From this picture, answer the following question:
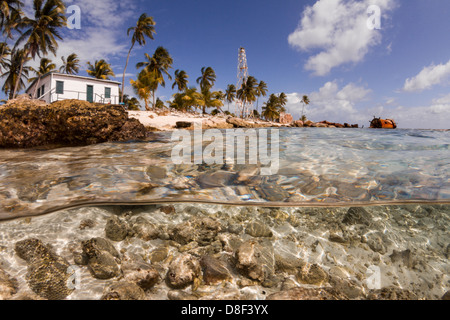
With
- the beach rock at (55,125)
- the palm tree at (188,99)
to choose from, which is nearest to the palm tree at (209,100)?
the palm tree at (188,99)

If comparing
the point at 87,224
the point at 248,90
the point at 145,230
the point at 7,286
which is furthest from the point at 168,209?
the point at 248,90

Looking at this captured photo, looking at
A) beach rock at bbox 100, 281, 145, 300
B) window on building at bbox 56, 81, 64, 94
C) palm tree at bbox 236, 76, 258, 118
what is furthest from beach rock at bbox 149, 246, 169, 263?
palm tree at bbox 236, 76, 258, 118

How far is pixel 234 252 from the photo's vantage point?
2.48 m

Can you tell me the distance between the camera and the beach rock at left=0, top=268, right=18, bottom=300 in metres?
1.75

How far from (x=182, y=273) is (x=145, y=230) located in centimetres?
103

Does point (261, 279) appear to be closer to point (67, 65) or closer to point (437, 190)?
→ point (437, 190)

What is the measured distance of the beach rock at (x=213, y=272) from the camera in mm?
2043

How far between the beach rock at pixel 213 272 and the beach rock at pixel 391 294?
4.66 feet

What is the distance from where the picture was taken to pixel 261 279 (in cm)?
208

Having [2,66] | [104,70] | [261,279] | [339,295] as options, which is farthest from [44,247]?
[2,66]

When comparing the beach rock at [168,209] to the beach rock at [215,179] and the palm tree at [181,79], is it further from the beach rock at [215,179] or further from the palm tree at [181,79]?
the palm tree at [181,79]

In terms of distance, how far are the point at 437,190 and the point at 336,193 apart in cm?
188
